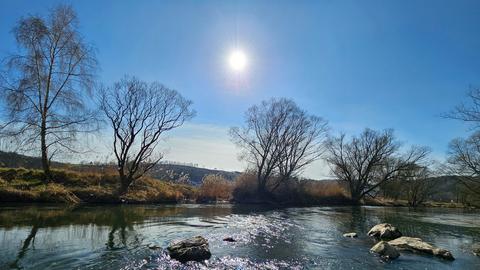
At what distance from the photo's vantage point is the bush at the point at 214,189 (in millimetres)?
41281

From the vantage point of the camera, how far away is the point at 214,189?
42344 millimetres

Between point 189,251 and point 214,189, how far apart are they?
3108 centimetres

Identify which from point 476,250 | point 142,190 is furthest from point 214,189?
point 476,250

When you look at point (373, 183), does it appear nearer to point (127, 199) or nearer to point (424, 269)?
point (127, 199)

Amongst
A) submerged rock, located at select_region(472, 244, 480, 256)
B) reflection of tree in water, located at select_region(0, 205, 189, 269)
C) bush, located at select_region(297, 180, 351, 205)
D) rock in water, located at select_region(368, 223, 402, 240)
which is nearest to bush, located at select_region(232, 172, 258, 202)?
bush, located at select_region(297, 180, 351, 205)

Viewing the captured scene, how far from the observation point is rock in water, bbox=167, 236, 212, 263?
11281mm

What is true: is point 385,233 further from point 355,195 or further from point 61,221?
point 355,195

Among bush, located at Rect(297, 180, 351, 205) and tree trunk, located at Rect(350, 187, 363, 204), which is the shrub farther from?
tree trunk, located at Rect(350, 187, 363, 204)

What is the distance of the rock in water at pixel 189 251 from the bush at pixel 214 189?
92.8 feet

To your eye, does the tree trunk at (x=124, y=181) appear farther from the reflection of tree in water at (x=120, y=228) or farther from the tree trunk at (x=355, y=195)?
the tree trunk at (x=355, y=195)

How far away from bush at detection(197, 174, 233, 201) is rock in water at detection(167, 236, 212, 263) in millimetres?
28287

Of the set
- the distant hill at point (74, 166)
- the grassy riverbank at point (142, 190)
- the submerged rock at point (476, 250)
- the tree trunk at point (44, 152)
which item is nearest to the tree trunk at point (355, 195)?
the grassy riverbank at point (142, 190)

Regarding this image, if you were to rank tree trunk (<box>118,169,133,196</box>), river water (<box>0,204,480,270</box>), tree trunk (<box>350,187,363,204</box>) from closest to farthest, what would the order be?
1. river water (<box>0,204,480,270</box>)
2. tree trunk (<box>118,169,133,196</box>)
3. tree trunk (<box>350,187,363,204</box>)

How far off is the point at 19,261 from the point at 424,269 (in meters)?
12.6
